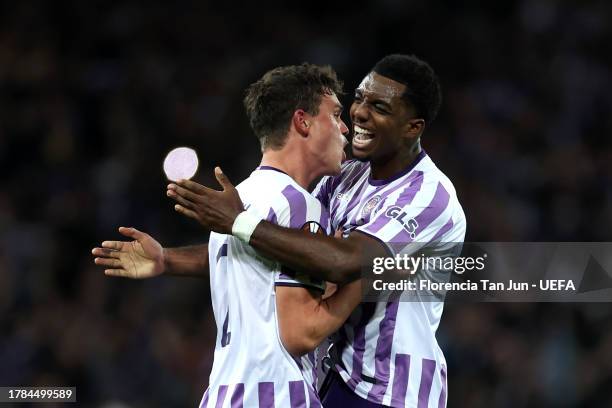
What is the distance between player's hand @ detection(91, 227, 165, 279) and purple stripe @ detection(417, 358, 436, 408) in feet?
4.29

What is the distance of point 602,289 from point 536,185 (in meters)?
3.60

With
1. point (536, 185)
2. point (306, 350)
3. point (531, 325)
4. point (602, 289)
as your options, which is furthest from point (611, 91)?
point (306, 350)

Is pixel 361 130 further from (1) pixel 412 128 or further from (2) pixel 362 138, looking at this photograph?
(1) pixel 412 128

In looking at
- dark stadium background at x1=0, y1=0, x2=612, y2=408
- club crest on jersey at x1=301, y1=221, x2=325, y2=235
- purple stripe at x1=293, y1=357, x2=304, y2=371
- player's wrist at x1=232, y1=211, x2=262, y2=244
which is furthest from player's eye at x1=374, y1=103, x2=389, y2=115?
dark stadium background at x1=0, y1=0, x2=612, y2=408

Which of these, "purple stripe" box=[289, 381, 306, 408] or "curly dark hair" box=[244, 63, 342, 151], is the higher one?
"curly dark hair" box=[244, 63, 342, 151]

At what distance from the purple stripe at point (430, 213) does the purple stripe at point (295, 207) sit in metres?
0.43

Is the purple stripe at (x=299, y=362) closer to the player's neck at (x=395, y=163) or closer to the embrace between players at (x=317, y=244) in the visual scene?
the embrace between players at (x=317, y=244)

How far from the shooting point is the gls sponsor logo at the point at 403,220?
173 inches

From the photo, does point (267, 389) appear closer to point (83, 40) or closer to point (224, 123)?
point (224, 123)

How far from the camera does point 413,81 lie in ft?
15.8

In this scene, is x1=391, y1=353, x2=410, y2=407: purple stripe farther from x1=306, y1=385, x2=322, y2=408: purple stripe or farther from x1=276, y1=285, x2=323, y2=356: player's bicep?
x1=276, y1=285, x2=323, y2=356: player's bicep

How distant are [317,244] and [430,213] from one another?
0.66 meters

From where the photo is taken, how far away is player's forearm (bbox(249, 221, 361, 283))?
4000 mm

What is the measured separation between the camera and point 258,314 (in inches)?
159
